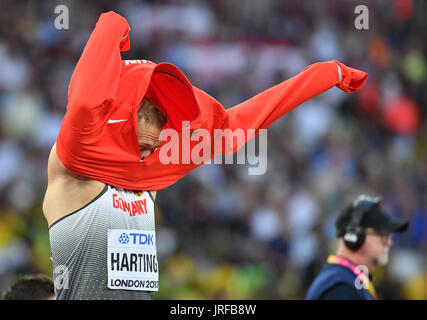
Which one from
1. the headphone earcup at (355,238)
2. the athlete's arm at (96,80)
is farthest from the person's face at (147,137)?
the headphone earcup at (355,238)

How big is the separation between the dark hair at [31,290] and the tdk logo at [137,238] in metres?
0.92

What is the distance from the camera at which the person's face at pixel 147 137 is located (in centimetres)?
257

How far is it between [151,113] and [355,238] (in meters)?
1.79

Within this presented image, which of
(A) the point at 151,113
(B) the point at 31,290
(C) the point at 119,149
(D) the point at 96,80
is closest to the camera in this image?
(D) the point at 96,80

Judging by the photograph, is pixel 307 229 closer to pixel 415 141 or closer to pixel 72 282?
pixel 415 141

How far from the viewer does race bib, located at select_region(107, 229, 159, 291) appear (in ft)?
8.13

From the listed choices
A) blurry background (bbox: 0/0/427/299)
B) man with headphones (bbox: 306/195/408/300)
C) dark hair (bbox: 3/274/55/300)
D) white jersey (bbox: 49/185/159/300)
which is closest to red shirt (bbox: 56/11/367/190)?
white jersey (bbox: 49/185/159/300)

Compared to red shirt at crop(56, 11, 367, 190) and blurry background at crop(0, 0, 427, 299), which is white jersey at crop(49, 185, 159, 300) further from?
blurry background at crop(0, 0, 427, 299)

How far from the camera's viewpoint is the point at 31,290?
3.23 metres

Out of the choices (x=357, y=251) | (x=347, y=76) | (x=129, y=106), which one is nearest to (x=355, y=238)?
(x=357, y=251)

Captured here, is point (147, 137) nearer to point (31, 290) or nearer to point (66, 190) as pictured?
point (66, 190)

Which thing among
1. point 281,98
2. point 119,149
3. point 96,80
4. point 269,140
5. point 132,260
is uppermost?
point 96,80
